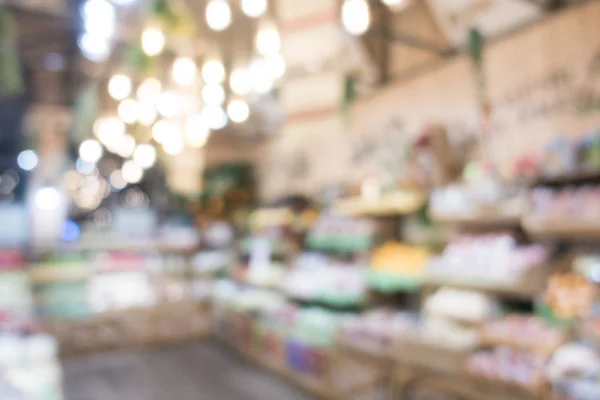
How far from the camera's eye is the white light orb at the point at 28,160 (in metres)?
8.59

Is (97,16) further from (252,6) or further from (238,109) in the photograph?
(238,109)

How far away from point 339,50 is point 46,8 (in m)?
3.39

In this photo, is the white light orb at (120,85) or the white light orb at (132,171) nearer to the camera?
the white light orb at (120,85)

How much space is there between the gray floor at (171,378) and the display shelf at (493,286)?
2406mm

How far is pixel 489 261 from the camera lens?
3.48m

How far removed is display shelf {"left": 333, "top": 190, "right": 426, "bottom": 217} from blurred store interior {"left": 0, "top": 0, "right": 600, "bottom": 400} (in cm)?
3

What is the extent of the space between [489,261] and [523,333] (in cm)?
56

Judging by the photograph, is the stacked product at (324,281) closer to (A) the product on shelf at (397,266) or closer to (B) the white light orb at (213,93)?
(A) the product on shelf at (397,266)

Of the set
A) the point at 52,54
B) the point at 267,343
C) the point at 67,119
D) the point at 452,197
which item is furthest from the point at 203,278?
the point at 452,197

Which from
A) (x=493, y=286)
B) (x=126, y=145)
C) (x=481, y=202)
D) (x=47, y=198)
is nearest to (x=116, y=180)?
(x=126, y=145)

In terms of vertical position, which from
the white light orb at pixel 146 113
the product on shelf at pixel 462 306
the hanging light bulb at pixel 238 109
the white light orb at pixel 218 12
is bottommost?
the product on shelf at pixel 462 306

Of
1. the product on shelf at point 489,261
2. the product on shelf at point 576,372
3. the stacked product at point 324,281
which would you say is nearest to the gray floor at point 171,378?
the stacked product at point 324,281

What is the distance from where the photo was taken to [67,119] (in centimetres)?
867

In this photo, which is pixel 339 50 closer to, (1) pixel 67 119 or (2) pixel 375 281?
(2) pixel 375 281
